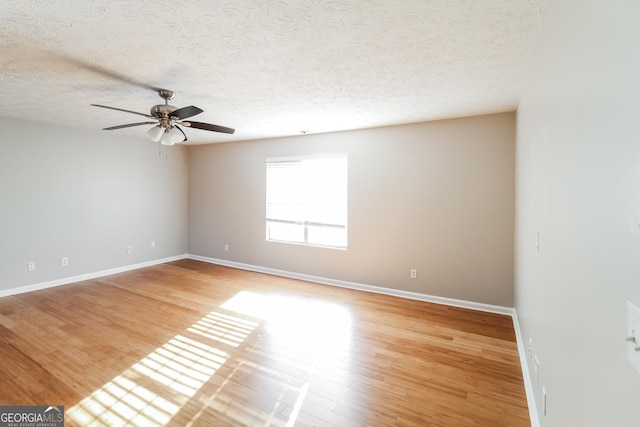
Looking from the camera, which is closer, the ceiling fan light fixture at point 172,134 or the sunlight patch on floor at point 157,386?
the sunlight patch on floor at point 157,386

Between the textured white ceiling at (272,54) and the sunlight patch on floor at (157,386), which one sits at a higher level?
the textured white ceiling at (272,54)

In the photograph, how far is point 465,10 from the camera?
1.57 meters

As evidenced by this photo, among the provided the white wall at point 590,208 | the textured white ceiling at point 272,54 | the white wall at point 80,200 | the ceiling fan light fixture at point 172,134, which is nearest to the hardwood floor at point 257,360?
the white wall at point 80,200

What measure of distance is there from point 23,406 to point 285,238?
3.61 meters

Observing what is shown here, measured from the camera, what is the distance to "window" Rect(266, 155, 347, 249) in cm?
458

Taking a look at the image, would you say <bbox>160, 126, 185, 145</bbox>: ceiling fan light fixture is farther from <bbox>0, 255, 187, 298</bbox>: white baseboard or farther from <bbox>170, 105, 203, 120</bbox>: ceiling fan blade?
<bbox>0, 255, 187, 298</bbox>: white baseboard

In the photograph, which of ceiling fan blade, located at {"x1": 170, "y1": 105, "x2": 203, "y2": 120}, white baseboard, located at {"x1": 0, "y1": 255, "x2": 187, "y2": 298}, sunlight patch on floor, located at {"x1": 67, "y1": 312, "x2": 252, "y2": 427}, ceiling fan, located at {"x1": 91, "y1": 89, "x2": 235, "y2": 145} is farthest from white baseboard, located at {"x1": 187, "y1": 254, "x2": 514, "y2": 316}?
ceiling fan blade, located at {"x1": 170, "y1": 105, "x2": 203, "y2": 120}

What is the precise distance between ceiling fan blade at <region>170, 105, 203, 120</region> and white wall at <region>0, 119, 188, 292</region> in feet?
10.3

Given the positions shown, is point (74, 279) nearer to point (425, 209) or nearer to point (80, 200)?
point (80, 200)

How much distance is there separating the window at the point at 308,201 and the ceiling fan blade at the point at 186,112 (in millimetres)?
2444

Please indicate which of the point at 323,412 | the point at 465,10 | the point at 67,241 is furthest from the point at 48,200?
the point at 465,10

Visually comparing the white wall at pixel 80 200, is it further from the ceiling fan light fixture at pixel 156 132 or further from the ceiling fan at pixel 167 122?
the ceiling fan light fixture at pixel 156 132

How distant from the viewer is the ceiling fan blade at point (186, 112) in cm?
233

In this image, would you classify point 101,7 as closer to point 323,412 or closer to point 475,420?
point 323,412
